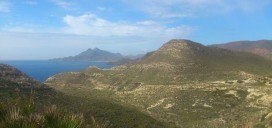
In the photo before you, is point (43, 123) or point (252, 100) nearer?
point (43, 123)

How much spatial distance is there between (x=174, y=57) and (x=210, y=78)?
3088cm

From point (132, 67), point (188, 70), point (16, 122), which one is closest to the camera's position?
point (16, 122)

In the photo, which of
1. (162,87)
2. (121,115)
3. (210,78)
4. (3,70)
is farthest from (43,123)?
(210,78)

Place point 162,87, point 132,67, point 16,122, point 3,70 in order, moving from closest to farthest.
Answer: point 16,122 < point 3,70 < point 162,87 < point 132,67

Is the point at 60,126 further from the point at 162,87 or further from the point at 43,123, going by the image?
the point at 162,87

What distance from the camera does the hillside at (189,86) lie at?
6900 centimetres

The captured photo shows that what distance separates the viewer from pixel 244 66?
A: 138750mm

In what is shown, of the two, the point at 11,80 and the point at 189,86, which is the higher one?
the point at 11,80

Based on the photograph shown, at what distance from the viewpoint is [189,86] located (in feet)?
308

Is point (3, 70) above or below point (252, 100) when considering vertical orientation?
above

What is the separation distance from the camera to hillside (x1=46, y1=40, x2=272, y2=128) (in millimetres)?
69000

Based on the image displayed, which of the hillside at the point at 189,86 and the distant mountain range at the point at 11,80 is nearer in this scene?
the distant mountain range at the point at 11,80

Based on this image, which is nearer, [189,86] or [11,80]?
[11,80]

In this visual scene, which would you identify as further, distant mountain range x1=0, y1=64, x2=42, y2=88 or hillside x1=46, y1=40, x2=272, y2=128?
hillside x1=46, y1=40, x2=272, y2=128
